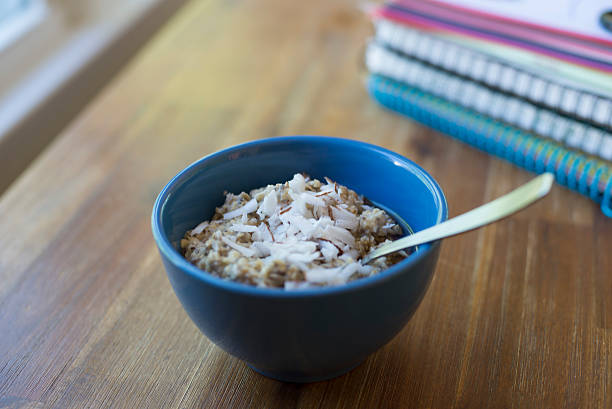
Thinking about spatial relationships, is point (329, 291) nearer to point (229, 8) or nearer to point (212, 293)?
point (212, 293)


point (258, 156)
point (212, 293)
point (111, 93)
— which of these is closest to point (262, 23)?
point (111, 93)

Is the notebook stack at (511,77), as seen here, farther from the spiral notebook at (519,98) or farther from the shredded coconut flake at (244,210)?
the shredded coconut flake at (244,210)

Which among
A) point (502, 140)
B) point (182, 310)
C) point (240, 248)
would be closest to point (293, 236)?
point (240, 248)

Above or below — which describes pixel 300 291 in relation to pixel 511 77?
above

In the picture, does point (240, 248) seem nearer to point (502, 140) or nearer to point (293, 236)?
point (293, 236)

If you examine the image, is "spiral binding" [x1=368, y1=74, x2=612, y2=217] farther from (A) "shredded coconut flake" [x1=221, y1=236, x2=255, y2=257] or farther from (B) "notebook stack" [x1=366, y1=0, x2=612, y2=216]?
(A) "shredded coconut flake" [x1=221, y1=236, x2=255, y2=257]

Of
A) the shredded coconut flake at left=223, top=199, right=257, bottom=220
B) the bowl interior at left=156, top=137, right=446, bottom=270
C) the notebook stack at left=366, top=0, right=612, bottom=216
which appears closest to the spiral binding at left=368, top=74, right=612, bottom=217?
the notebook stack at left=366, top=0, right=612, bottom=216
